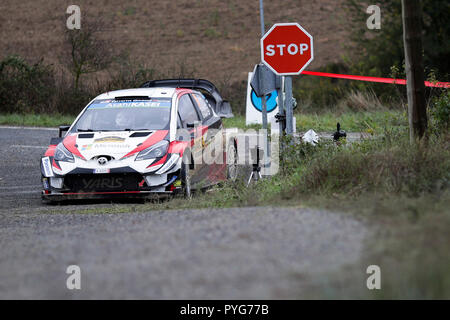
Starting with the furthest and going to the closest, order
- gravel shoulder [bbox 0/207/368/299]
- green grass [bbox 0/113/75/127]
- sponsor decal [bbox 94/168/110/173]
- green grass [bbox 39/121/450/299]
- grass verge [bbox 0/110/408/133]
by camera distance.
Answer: green grass [bbox 0/113/75/127] → grass verge [bbox 0/110/408/133] → sponsor decal [bbox 94/168/110/173] → gravel shoulder [bbox 0/207/368/299] → green grass [bbox 39/121/450/299]

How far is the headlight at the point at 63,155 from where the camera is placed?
11038 mm

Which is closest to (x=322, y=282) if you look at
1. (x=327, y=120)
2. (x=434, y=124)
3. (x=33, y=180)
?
(x=434, y=124)

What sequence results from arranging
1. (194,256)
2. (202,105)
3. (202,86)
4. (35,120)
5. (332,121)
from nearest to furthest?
(194,256)
(202,105)
(202,86)
(332,121)
(35,120)

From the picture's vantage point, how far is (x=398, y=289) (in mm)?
4344

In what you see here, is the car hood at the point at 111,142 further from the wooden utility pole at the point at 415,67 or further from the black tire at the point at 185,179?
the wooden utility pole at the point at 415,67

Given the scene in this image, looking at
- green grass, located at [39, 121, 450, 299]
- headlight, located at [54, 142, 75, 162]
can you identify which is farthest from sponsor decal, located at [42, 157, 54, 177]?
green grass, located at [39, 121, 450, 299]

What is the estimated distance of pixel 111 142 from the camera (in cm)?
1114

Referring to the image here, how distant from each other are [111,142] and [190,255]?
624 centimetres

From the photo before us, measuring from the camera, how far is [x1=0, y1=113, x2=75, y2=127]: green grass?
23.8m

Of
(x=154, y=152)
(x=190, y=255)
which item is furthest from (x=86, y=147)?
(x=190, y=255)

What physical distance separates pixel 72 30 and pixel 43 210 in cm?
1715

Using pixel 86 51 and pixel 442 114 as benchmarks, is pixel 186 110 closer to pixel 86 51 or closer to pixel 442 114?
pixel 442 114

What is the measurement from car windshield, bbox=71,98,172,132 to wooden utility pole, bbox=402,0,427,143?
3.79 meters

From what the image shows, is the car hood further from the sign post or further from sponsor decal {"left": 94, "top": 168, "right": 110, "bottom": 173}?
the sign post
